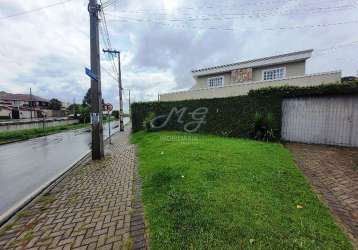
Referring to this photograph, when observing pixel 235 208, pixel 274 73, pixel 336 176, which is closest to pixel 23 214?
pixel 235 208

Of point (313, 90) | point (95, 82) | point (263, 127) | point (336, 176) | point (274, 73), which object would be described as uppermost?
point (274, 73)

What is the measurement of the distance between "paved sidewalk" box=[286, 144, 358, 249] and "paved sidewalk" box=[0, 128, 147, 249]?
3318mm

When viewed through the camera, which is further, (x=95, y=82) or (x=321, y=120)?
(x=321, y=120)

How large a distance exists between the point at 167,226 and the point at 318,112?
924cm

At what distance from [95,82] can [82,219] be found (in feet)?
19.0

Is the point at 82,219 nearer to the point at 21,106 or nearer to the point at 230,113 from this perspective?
the point at 230,113

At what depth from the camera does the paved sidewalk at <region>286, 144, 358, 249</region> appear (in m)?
3.22

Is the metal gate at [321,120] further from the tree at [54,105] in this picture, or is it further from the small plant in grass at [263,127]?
the tree at [54,105]

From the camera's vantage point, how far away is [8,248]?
9.22 ft

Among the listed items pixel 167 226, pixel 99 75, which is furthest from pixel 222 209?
pixel 99 75

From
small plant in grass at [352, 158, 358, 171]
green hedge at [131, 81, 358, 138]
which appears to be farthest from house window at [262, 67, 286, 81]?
small plant in grass at [352, 158, 358, 171]

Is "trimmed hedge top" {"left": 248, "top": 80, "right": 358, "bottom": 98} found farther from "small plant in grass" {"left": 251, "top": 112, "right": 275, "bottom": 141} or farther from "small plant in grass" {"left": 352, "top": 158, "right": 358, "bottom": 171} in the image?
"small plant in grass" {"left": 352, "top": 158, "right": 358, "bottom": 171}

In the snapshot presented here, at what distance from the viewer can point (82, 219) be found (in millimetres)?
3426

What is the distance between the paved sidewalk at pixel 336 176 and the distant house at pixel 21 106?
41.2 m
